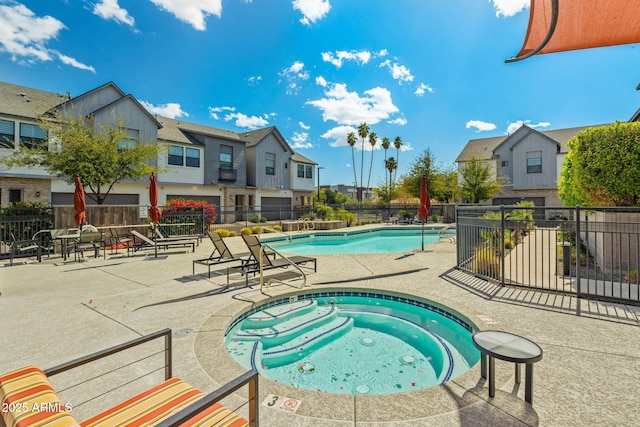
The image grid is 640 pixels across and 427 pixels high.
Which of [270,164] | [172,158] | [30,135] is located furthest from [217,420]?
[270,164]

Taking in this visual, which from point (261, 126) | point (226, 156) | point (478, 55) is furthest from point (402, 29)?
point (261, 126)

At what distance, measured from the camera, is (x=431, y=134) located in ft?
112

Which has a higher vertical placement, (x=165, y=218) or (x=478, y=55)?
(x=478, y=55)

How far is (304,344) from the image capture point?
445 cm

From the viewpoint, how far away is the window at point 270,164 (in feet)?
99.1

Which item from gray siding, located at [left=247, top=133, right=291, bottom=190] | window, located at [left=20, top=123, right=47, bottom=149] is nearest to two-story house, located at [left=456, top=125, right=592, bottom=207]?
gray siding, located at [left=247, top=133, right=291, bottom=190]

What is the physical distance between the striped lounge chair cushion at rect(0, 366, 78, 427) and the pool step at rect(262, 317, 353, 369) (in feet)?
9.19

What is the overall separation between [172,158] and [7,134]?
8.76 meters

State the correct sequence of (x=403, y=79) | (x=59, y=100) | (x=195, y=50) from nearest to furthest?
(x=195, y=50) → (x=59, y=100) → (x=403, y=79)

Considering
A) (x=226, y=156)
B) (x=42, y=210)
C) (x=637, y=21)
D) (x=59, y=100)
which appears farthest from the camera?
(x=226, y=156)

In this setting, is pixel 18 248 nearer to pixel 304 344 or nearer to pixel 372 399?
pixel 304 344

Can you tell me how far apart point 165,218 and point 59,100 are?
13.0 m

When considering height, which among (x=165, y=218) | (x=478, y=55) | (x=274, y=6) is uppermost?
(x=274, y=6)

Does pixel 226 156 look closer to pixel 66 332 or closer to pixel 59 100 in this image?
pixel 59 100
